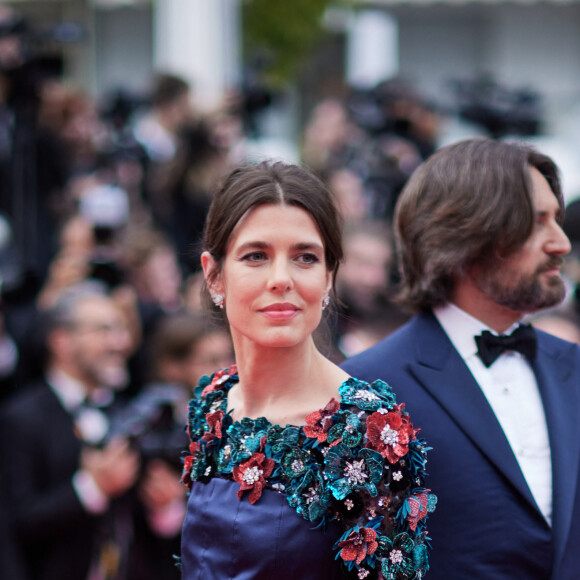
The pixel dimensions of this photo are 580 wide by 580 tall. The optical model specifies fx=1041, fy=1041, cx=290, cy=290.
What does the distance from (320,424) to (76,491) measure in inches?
85.4

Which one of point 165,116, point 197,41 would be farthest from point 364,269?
point 197,41

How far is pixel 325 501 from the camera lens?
2.27 meters

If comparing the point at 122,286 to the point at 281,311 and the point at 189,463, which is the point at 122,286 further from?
the point at 281,311

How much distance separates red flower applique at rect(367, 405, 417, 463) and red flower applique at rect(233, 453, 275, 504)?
9.3 inches

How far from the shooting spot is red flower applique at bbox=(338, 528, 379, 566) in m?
2.22

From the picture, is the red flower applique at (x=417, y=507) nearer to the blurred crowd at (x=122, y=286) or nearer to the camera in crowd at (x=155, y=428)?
the blurred crowd at (x=122, y=286)

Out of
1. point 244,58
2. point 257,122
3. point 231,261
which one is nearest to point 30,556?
point 231,261

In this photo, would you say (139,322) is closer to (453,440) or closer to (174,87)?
(174,87)

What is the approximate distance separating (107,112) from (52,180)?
0.87 metres

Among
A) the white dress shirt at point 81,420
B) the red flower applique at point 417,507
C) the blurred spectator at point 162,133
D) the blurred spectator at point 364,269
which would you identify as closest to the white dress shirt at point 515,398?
the red flower applique at point 417,507

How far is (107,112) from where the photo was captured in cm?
746

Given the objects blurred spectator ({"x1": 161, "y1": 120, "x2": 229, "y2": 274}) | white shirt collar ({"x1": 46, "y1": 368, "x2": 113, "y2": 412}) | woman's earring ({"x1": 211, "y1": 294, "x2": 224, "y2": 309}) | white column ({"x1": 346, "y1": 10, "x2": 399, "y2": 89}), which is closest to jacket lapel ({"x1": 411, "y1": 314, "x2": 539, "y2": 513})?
woman's earring ({"x1": 211, "y1": 294, "x2": 224, "y2": 309})

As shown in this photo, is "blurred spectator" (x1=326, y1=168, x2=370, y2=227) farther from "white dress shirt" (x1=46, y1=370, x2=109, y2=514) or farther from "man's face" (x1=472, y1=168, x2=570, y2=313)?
"man's face" (x1=472, y1=168, x2=570, y2=313)

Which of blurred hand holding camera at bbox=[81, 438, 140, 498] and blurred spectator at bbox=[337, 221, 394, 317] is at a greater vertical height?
blurred spectator at bbox=[337, 221, 394, 317]
